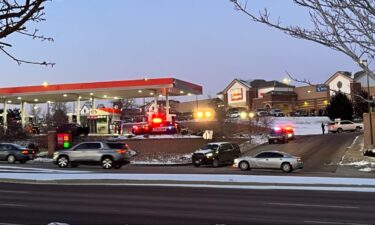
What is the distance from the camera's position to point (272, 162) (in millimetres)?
Answer: 34719

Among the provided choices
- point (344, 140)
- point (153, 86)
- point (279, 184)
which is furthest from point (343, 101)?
point (279, 184)

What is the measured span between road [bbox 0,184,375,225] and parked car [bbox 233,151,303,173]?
47.1ft

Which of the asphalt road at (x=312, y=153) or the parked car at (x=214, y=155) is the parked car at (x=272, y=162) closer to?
the asphalt road at (x=312, y=153)

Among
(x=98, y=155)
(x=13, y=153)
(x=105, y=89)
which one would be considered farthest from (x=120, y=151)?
(x=105, y=89)

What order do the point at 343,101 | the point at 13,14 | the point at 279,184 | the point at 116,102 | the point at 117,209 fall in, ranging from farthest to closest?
1. the point at 116,102
2. the point at 343,101
3. the point at 279,184
4. the point at 117,209
5. the point at 13,14

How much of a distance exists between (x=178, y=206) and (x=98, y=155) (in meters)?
18.8

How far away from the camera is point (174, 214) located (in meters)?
12.8

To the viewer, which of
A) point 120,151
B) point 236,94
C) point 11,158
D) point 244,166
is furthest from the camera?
point 236,94

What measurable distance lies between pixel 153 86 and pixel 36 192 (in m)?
42.8

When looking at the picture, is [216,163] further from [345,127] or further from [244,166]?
[345,127]

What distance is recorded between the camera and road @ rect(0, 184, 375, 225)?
11.9 m

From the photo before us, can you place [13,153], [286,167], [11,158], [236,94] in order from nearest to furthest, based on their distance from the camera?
[286,167] < [13,153] < [11,158] < [236,94]

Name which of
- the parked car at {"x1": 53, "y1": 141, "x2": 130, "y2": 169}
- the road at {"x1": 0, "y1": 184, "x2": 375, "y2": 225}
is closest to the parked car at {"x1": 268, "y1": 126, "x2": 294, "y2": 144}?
the parked car at {"x1": 53, "y1": 141, "x2": 130, "y2": 169}

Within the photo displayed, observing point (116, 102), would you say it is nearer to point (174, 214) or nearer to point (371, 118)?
point (371, 118)
